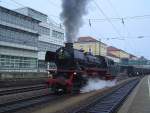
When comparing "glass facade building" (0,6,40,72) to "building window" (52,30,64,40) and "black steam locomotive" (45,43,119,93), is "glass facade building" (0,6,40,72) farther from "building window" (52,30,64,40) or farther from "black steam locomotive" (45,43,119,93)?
"black steam locomotive" (45,43,119,93)

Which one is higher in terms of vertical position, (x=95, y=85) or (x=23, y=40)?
(x=23, y=40)

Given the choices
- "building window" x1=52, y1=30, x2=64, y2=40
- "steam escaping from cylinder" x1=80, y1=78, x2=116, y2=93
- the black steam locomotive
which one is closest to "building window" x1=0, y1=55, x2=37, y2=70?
"building window" x1=52, y1=30, x2=64, y2=40

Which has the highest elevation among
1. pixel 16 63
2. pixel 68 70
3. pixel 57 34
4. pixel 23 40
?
pixel 57 34

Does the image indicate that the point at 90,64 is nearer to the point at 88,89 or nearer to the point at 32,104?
the point at 88,89

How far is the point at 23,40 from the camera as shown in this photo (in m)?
61.5

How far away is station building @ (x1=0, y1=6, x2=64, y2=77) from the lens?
55344 millimetres

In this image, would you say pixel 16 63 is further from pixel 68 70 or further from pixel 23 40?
pixel 68 70

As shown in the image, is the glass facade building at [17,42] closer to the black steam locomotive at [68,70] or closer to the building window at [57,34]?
the building window at [57,34]

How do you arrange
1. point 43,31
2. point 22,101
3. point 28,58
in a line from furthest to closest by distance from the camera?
point 43,31 < point 28,58 < point 22,101

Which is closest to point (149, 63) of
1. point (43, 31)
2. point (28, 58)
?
point (43, 31)

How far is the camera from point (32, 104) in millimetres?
16219

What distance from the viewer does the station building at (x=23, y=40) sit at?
182ft

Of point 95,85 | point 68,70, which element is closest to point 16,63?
point 95,85

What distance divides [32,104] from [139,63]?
Answer: 277 feet
